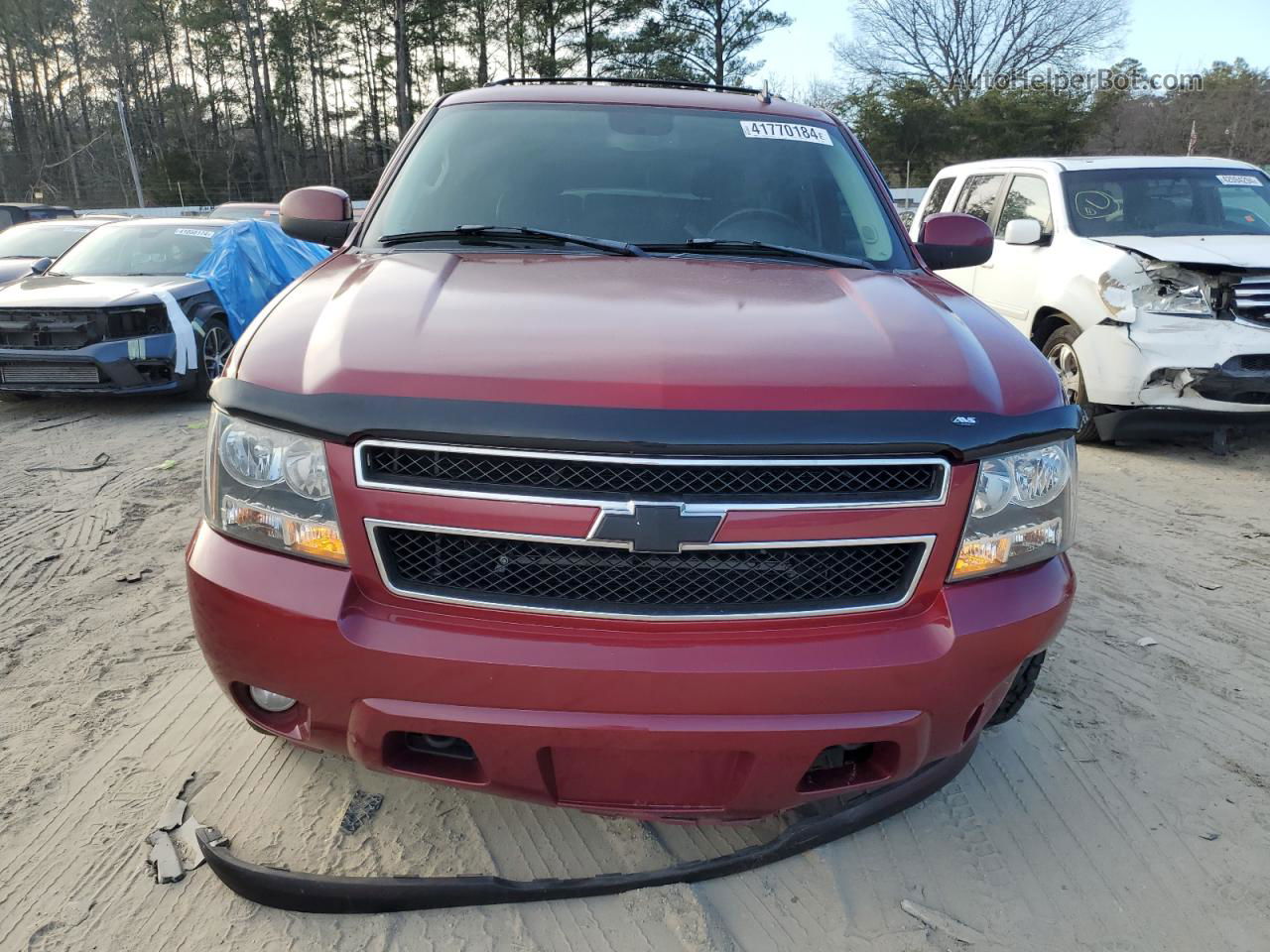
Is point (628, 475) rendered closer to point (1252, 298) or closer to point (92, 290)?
point (1252, 298)

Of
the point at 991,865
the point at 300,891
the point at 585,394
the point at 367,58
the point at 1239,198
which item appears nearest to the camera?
the point at 585,394

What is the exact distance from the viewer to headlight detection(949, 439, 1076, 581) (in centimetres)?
181

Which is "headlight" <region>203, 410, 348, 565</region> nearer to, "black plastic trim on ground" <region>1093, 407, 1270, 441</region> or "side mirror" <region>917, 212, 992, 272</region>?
"side mirror" <region>917, 212, 992, 272</region>

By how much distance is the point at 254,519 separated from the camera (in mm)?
1811

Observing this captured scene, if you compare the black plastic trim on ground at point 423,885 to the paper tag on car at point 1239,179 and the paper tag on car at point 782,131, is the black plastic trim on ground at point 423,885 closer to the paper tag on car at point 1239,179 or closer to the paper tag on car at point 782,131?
the paper tag on car at point 782,131

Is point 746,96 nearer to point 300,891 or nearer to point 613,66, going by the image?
point 300,891

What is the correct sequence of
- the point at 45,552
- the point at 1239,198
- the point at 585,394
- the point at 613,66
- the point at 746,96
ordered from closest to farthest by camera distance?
the point at 585,394
the point at 746,96
the point at 45,552
the point at 1239,198
the point at 613,66

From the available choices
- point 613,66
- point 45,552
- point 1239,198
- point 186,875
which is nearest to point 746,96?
point 186,875

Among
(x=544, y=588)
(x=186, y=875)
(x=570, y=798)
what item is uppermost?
(x=544, y=588)

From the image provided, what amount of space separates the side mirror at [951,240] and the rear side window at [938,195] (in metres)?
5.68

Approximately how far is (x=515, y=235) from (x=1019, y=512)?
1.61 metres

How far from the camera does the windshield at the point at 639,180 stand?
2844 millimetres

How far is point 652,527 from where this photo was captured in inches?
64.7

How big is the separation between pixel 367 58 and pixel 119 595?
46203mm
